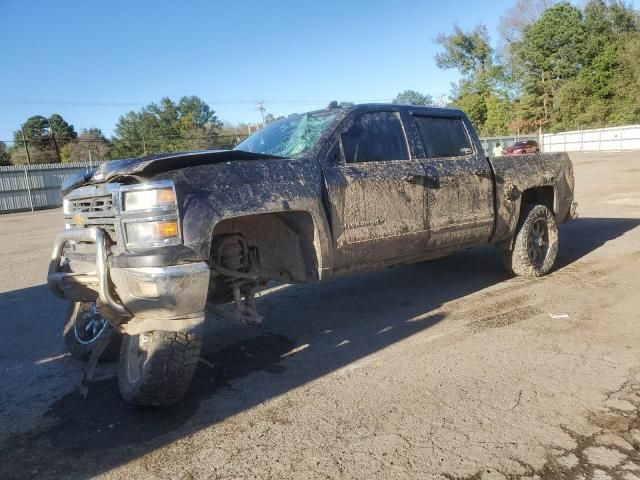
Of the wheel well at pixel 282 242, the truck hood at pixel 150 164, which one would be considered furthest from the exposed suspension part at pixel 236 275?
the truck hood at pixel 150 164

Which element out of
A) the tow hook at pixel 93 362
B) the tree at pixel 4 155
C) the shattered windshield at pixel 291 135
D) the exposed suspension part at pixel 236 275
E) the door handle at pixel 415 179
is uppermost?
the tree at pixel 4 155

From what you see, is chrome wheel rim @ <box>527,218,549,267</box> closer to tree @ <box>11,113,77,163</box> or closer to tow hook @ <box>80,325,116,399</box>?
tow hook @ <box>80,325,116,399</box>

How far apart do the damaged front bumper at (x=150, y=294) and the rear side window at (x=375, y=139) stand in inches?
70.2

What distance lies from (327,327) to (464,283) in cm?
211

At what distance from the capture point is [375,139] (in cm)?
461

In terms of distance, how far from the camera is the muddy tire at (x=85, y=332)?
13.6 ft

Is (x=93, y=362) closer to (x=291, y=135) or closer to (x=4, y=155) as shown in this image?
(x=291, y=135)

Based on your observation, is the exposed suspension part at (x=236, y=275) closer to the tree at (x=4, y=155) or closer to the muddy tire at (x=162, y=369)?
the muddy tire at (x=162, y=369)

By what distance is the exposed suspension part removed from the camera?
362 centimetres

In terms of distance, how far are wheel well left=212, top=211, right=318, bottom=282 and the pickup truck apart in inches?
0.4

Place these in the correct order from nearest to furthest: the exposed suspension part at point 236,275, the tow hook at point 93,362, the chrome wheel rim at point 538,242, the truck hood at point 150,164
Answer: the truck hood at point 150,164 < the tow hook at point 93,362 < the exposed suspension part at point 236,275 < the chrome wheel rim at point 538,242

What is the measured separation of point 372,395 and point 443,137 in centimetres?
297

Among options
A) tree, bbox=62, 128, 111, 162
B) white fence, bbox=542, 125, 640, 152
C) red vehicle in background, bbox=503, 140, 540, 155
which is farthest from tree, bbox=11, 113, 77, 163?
white fence, bbox=542, 125, 640, 152

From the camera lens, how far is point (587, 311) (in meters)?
4.78
